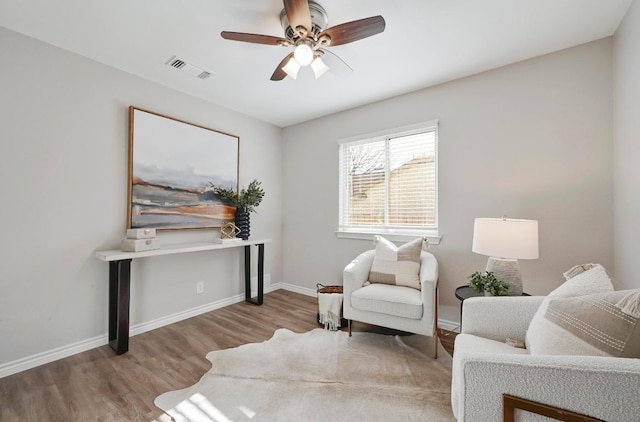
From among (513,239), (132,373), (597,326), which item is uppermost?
(513,239)

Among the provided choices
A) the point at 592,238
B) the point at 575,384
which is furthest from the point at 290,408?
the point at 592,238

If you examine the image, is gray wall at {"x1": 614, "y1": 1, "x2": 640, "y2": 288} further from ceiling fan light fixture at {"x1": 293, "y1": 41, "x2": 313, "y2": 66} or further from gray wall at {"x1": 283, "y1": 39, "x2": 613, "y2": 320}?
ceiling fan light fixture at {"x1": 293, "y1": 41, "x2": 313, "y2": 66}

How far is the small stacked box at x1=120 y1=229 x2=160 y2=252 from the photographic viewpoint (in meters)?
2.33

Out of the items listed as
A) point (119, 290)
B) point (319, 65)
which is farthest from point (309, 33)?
point (119, 290)

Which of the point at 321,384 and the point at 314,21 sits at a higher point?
the point at 314,21

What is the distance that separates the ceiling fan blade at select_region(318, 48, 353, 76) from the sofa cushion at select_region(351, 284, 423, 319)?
73.8 inches

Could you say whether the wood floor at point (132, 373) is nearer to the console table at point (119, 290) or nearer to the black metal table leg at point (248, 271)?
the console table at point (119, 290)

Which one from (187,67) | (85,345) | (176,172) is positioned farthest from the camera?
(176,172)

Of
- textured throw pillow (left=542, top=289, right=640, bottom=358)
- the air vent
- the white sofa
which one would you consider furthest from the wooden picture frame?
the air vent

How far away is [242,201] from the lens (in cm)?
332

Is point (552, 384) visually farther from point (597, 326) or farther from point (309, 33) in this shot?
point (309, 33)

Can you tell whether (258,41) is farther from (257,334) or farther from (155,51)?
A: (257,334)

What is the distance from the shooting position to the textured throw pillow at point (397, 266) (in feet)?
8.25

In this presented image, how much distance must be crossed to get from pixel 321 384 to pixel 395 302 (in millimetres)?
825
